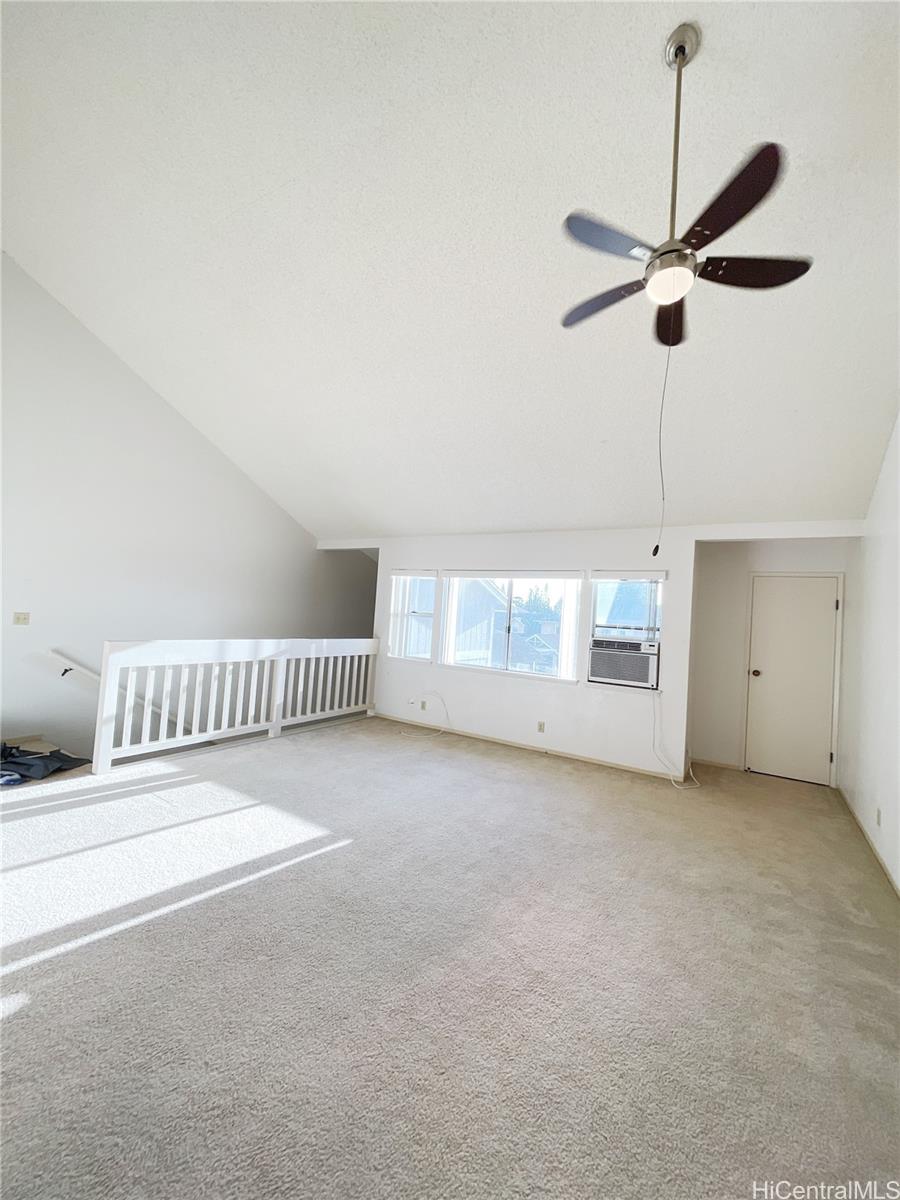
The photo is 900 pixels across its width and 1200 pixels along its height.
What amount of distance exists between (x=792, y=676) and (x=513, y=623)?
279 centimetres

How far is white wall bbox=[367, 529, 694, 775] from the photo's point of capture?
4.47m

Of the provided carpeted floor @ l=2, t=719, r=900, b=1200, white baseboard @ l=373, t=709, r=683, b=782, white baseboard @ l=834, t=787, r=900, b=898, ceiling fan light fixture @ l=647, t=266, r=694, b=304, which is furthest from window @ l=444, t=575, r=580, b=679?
ceiling fan light fixture @ l=647, t=266, r=694, b=304

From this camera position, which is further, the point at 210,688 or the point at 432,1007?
the point at 210,688

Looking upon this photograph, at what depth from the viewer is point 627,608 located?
4750 mm

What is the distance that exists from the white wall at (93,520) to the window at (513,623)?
2.52 meters

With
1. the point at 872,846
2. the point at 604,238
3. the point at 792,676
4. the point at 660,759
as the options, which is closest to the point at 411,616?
the point at 660,759

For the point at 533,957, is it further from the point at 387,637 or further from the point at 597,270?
the point at 387,637

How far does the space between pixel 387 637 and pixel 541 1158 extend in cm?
536

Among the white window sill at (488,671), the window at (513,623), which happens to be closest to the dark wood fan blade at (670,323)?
the window at (513,623)

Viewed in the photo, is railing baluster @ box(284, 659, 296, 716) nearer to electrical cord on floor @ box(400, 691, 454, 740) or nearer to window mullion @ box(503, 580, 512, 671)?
electrical cord on floor @ box(400, 691, 454, 740)

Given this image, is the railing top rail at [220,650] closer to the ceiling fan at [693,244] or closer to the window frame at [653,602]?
the window frame at [653,602]

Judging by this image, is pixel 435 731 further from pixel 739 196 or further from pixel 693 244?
pixel 739 196

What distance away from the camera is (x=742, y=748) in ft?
16.3

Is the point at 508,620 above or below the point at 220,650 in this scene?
above
